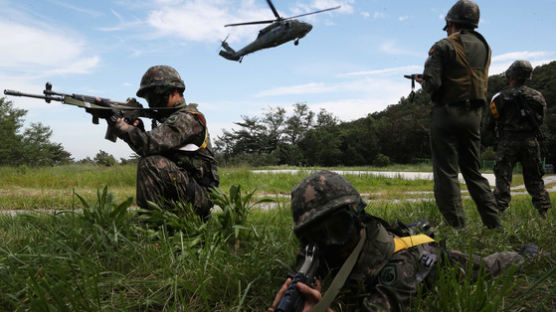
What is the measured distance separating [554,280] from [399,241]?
88 cm

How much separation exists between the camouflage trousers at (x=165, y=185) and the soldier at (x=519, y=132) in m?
3.95

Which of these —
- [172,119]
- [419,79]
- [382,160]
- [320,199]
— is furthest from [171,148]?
[382,160]

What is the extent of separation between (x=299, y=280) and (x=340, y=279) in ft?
0.65

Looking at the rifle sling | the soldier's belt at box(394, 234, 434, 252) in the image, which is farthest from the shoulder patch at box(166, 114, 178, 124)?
the soldier's belt at box(394, 234, 434, 252)

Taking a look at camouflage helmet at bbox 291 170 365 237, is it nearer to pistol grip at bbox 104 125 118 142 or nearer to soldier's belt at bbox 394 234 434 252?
soldier's belt at bbox 394 234 434 252

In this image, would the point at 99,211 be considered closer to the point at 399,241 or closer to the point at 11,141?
the point at 399,241

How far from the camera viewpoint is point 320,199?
5.96 ft

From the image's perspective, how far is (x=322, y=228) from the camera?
1.83 meters

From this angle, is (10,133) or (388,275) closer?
(388,275)

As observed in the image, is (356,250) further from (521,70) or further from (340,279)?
(521,70)

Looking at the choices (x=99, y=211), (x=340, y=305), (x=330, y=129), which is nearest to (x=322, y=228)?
(x=340, y=305)

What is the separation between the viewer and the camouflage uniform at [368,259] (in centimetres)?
177

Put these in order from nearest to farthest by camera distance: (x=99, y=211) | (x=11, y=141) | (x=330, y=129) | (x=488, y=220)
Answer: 1. (x=99, y=211)
2. (x=488, y=220)
3. (x=11, y=141)
4. (x=330, y=129)

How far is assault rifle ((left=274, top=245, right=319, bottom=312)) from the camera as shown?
61.1 inches
